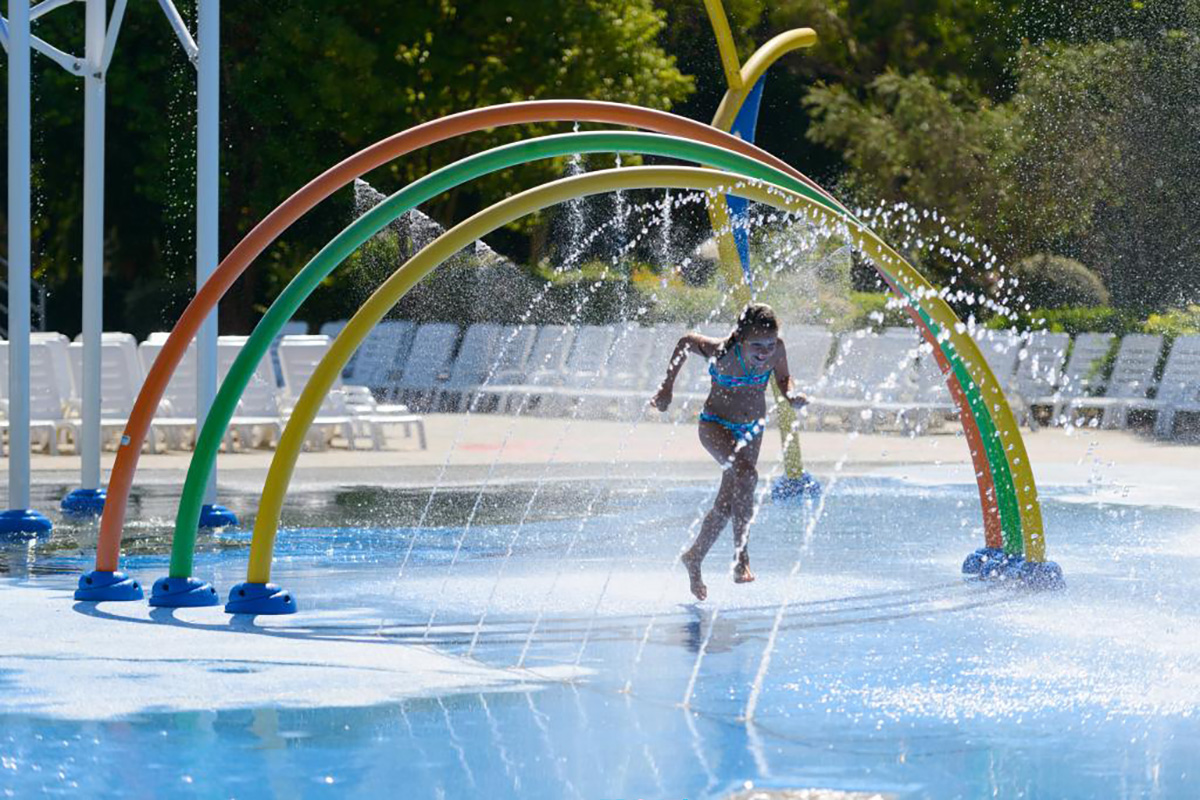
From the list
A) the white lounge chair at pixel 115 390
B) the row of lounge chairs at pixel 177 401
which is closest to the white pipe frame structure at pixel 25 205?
the row of lounge chairs at pixel 177 401

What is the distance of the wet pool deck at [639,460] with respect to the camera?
1606 cm

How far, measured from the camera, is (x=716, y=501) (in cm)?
951

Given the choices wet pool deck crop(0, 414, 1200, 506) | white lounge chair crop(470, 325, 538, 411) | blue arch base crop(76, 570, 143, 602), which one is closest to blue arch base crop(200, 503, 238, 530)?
wet pool deck crop(0, 414, 1200, 506)

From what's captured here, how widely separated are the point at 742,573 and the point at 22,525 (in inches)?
194

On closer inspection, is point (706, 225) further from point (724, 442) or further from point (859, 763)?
point (859, 763)

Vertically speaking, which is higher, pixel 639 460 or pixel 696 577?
pixel 696 577

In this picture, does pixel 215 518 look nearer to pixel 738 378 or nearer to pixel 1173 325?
pixel 738 378

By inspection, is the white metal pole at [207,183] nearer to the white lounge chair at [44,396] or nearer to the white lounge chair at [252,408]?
the white lounge chair at [252,408]

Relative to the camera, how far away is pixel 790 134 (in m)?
36.5

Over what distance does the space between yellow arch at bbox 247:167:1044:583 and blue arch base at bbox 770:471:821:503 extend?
4563 millimetres

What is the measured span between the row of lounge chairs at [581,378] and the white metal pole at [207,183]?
17.9 ft

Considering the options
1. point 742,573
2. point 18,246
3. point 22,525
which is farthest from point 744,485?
point 18,246

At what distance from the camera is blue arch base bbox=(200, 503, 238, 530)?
12.6 m

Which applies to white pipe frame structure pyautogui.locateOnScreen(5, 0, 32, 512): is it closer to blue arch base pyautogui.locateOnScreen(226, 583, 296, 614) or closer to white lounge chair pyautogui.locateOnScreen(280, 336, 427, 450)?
blue arch base pyautogui.locateOnScreen(226, 583, 296, 614)
